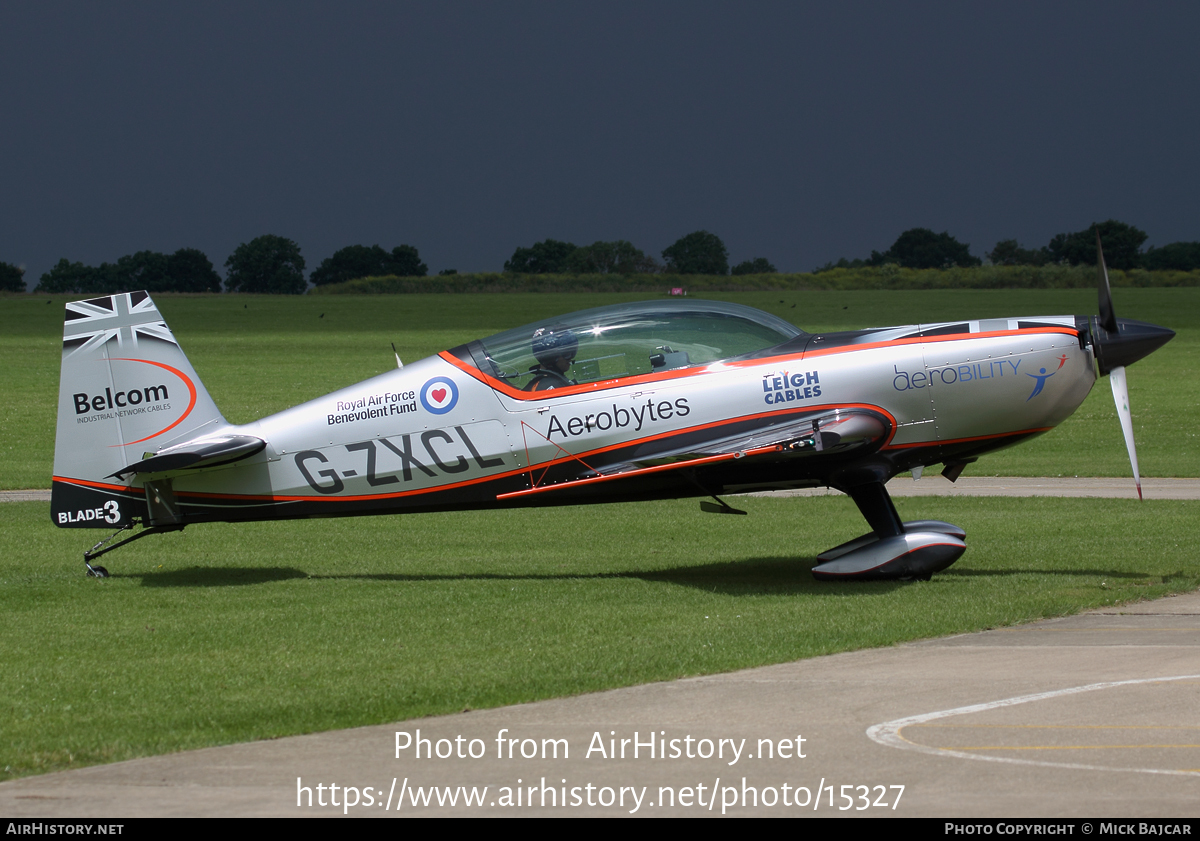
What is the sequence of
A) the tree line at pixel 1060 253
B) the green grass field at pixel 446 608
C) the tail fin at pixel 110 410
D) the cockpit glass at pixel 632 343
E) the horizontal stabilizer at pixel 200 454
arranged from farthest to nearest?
the tree line at pixel 1060 253, the tail fin at pixel 110 410, the horizontal stabilizer at pixel 200 454, the cockpit glass at pixel 632 343, the green grass field at pixel 446 608

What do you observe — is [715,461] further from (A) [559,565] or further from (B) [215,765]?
(B) [215,765]

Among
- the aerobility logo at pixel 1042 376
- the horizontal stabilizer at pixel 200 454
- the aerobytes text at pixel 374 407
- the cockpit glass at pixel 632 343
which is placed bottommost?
the aerobility logo at pixel 1042 376

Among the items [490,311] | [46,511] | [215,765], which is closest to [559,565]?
[215,765]

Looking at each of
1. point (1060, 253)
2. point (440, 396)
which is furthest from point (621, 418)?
point (1060, 253)

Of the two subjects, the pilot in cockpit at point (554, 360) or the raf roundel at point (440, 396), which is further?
the raf roundel at point (440, 396)

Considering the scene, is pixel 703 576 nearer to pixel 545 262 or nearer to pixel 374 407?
pixel 374 407

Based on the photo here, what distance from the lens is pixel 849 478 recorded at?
11914mm

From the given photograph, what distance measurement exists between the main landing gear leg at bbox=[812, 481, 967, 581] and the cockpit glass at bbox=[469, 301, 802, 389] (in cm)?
198

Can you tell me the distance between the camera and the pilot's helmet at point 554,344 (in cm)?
1209

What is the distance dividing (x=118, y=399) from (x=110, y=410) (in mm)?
150

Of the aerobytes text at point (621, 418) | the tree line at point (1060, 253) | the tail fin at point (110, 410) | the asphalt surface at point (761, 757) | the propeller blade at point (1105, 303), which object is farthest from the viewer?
the tree line at point (1060, 253)

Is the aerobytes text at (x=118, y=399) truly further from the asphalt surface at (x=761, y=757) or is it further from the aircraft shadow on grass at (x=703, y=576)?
the asphalt surface at (x=761, y=757)

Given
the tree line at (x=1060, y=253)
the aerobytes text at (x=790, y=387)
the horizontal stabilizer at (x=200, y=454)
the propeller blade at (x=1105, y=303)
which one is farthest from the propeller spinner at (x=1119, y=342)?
the tree line at (x=1060, y=253)

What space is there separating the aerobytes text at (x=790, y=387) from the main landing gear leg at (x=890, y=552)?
46.0 inches
